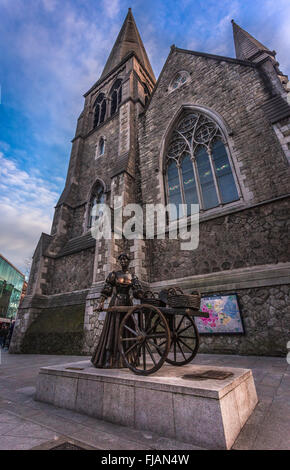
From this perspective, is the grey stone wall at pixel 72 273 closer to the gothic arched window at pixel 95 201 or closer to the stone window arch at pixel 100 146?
the gothic arched window at pixel 95 201

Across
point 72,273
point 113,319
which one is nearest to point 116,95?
point 72,273

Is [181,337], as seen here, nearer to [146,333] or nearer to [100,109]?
[146,333]

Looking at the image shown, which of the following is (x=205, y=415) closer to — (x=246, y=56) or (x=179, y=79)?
(x=246, y=56)

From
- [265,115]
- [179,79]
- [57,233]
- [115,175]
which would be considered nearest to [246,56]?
[179,79]

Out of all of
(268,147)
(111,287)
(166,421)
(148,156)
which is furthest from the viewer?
(148,156)

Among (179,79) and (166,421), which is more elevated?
(179,79)

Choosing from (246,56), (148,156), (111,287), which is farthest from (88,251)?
(246,56)

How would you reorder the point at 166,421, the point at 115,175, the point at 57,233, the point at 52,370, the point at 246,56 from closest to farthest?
the point at 166,421 < the point at 52,370 < the point at 246,56 < the point at 115,175 < the point at 57,233

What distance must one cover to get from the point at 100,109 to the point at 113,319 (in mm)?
18017

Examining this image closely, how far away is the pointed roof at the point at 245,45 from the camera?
9.04 m

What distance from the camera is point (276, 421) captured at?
198 cm
